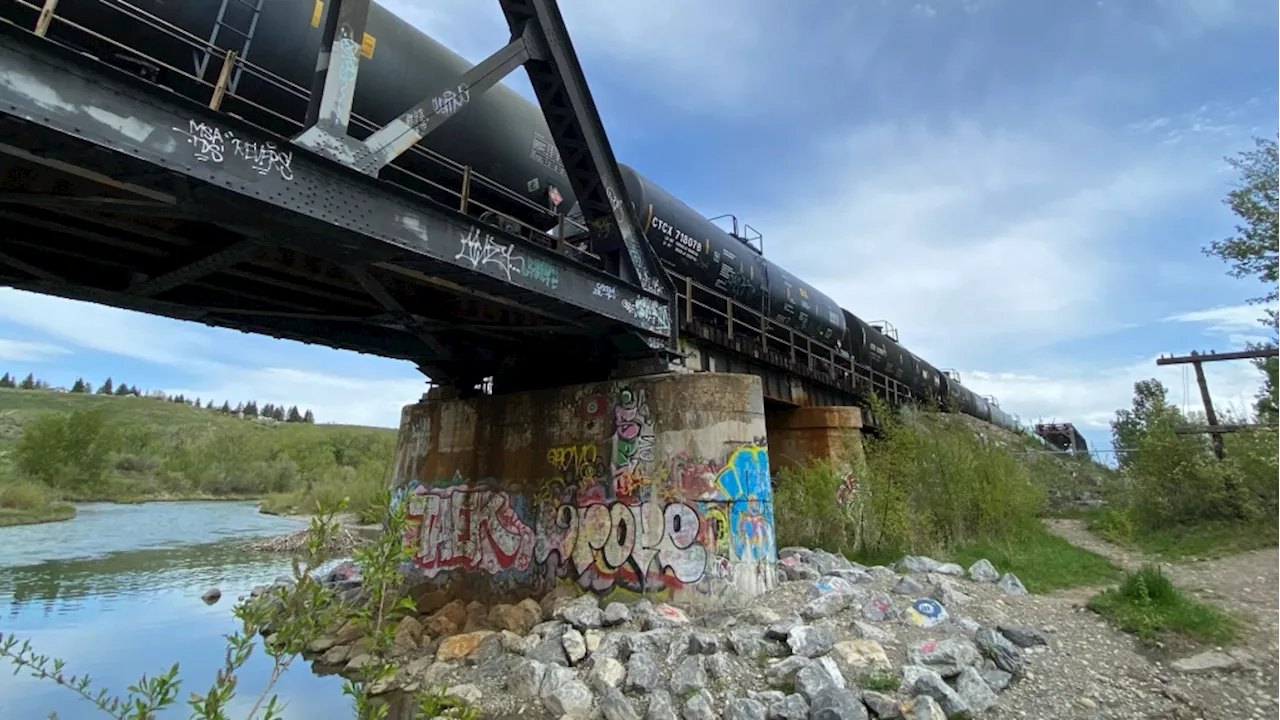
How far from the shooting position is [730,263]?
50.1ft

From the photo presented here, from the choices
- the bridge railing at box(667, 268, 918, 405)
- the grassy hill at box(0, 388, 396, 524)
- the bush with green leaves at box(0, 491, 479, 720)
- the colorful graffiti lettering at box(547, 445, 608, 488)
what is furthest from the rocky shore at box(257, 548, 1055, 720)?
the grassy hill at box(0, 388, 396, 524)

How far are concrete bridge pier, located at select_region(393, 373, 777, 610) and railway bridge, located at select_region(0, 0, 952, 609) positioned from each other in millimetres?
46

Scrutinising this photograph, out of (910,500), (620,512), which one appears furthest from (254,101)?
(910,500)

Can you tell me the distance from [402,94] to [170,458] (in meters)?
95.4

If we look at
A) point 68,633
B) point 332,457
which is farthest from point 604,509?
point 332,457

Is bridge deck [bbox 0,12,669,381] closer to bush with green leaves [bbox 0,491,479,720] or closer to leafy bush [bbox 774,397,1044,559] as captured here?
bush with green leaves [bbox 0,491,479,720]

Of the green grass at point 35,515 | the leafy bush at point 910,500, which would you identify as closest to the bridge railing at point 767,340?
the leafy bush at point 910,500

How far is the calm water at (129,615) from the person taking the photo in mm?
9414

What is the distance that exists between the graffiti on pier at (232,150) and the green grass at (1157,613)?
11.0 meters

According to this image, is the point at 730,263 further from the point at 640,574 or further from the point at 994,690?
the point at 994,690

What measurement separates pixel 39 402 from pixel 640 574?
183403mm

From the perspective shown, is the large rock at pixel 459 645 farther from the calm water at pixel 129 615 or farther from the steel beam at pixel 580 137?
Result: the steel beam at pixel 580 137

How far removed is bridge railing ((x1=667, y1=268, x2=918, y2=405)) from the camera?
1337cm

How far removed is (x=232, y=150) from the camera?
5.18m
